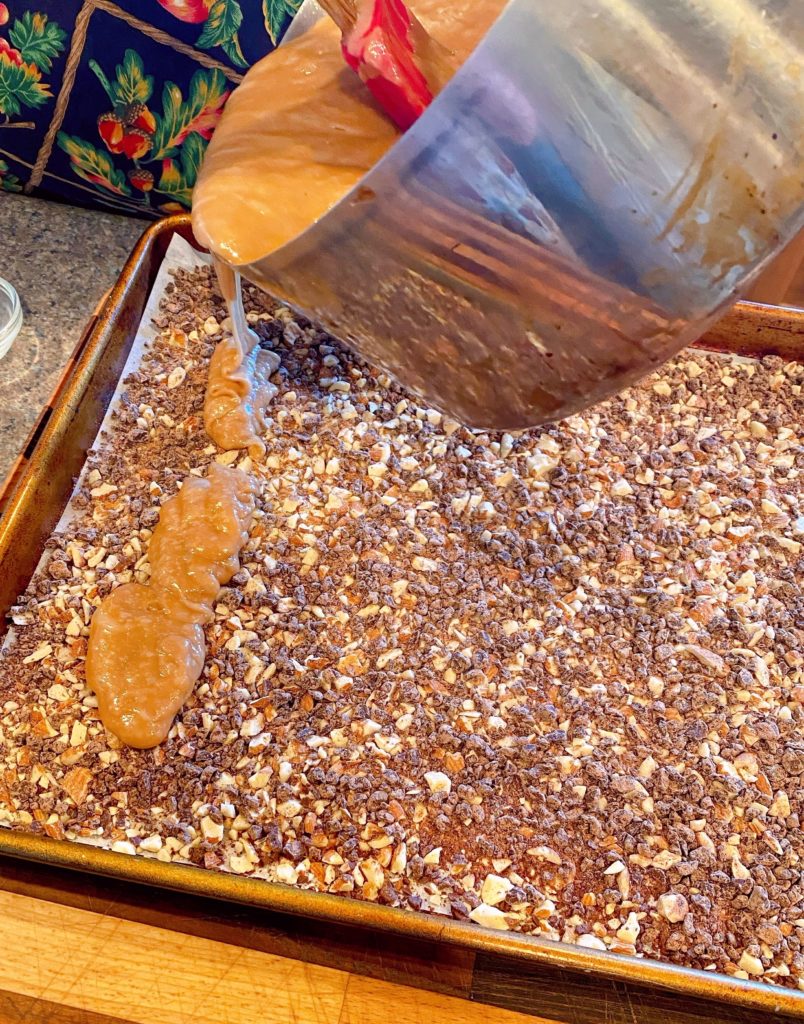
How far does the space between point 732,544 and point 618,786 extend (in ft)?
1.40

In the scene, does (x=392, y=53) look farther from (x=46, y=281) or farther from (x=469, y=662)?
(x=46, y=281)

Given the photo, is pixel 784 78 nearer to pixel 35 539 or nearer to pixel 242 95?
pixel 242 95

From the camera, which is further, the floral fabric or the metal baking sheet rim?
the floral fabric

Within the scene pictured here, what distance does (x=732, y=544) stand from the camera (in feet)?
4.46

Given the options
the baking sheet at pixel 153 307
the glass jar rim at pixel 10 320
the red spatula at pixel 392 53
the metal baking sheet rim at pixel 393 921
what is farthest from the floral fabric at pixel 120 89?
the metal baking sheet rim at pixel 393 921

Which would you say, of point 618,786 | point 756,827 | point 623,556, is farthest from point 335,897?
point 623,556

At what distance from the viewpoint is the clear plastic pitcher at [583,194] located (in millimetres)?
592

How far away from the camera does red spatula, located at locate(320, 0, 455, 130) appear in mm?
863

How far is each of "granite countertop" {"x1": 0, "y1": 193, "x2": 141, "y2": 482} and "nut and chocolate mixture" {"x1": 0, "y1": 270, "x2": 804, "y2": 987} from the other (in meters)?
0.15

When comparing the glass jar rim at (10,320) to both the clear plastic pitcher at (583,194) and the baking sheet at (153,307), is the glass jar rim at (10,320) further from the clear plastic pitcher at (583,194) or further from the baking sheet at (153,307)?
the clear plastic pitcher at (583,194)

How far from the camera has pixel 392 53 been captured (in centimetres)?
88

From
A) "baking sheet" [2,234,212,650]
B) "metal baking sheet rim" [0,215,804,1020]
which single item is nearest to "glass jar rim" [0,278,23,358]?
"baking sheet" [2,234,212,650]

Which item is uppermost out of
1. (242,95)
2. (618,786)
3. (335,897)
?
(242,95)

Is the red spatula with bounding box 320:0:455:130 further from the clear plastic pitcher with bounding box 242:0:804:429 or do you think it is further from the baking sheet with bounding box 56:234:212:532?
the baking sheet with bounding box 56:234:212:532
